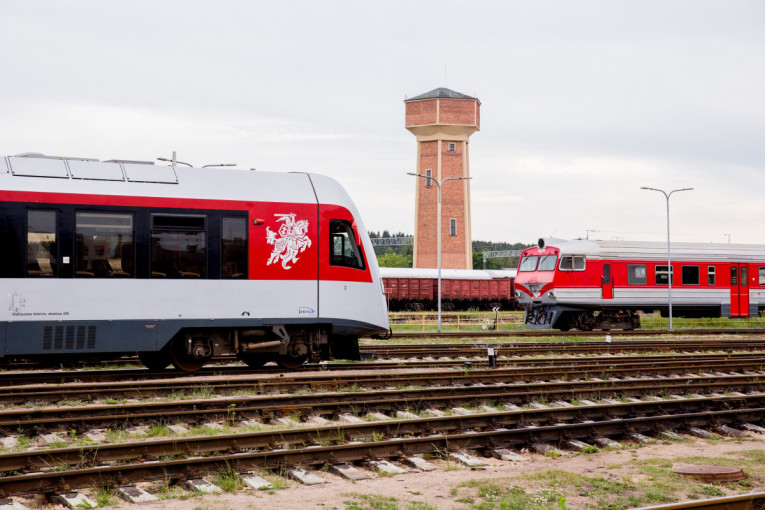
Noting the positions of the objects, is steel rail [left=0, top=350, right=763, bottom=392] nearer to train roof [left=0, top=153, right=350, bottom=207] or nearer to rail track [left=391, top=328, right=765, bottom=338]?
train roof [left=0, top=153, right=350, bottom=207]

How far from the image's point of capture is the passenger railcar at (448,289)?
5331cm

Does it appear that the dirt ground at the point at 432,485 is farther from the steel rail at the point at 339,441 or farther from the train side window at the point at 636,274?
the train side window at the point at 636,274

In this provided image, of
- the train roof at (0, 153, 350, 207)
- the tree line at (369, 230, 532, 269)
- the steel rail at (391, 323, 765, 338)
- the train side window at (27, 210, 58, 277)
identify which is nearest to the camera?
the train side window at (27, 210, 58, 277)

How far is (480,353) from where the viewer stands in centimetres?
2272

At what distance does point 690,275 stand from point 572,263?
21.2 ft

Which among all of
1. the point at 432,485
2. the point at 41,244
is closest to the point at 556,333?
the point at 41,244

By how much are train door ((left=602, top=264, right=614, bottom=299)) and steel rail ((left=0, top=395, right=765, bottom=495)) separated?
19.7 m

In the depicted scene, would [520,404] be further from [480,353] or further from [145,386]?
[480,353]

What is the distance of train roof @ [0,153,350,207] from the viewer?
14094 millimetres

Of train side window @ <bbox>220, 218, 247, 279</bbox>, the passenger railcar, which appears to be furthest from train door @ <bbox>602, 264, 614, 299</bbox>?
the passenger railcar

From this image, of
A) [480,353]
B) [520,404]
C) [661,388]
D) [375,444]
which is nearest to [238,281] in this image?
[520,404]

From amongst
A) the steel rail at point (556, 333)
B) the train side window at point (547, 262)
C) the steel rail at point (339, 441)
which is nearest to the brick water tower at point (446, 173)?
the steel rail at point (556, 333)

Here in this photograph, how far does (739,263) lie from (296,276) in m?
25.9

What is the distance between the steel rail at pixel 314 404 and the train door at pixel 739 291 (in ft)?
68.3
